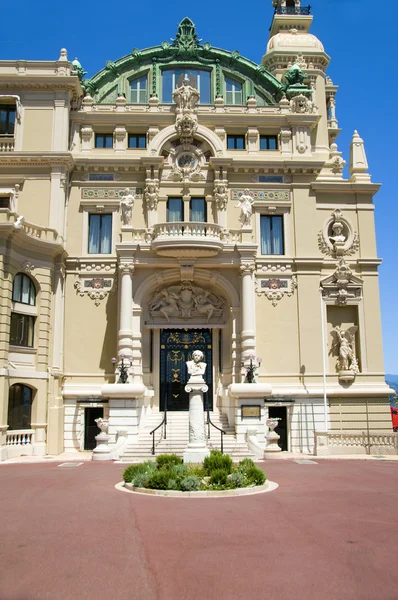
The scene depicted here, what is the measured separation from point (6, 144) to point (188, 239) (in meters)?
11.8

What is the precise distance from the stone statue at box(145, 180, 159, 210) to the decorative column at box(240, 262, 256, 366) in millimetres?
6189

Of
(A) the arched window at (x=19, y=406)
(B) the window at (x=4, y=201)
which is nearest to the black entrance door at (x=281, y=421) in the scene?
(A) the arched window at (x=19, y=406)

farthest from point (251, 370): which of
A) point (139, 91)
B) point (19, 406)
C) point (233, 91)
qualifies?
point (139, 91)

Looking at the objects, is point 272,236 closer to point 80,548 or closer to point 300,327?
point 300,327

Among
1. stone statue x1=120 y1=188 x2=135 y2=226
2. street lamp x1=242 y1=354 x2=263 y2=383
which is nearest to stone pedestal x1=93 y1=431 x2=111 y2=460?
street lamp x1=242 y1=354 x2=263 y2=383

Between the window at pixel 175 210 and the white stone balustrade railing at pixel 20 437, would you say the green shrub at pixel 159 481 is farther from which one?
the window at pixel 175 210

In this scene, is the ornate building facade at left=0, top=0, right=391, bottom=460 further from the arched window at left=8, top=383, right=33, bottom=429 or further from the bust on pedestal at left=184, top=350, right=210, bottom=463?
the bust on pedestal at left=184, top=350, right=210, bottom=463

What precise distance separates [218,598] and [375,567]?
9.14ft

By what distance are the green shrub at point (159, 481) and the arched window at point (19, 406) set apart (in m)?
12.6

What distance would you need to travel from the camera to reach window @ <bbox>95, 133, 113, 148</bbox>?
3256cm

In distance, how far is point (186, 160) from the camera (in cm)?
3238

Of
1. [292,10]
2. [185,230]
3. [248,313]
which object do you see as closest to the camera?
[248,313]

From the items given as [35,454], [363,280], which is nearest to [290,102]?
[363,280]

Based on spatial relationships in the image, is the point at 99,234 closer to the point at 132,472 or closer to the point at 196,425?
the point at 196,425
